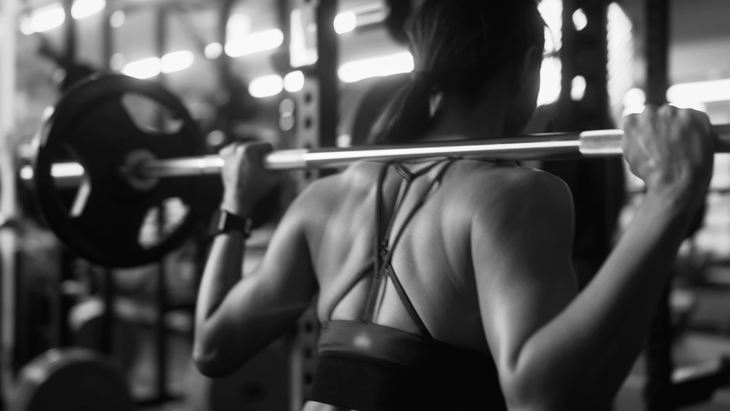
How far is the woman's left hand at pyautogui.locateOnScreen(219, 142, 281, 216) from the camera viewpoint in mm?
1127

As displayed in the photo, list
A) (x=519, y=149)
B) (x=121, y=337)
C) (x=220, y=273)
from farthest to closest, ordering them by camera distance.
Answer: (x=121, y=337)
(x=220, y=273)
(x=519, y=149)

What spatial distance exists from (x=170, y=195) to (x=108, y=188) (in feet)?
0.46

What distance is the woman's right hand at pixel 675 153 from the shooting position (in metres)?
0.62

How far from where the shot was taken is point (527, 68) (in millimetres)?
795

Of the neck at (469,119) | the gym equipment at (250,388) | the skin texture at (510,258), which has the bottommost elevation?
the gym equipment at (250,388)

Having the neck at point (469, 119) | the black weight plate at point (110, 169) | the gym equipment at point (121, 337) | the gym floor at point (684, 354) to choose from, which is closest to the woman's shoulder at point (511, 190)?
the neck at point (469, 119)

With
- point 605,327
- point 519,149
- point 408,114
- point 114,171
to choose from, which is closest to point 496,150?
point 519,149

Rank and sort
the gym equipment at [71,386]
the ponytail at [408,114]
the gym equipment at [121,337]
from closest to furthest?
the ponytail at [408,114], the gym equipment at [71,386], the gym equipment at [121,337]

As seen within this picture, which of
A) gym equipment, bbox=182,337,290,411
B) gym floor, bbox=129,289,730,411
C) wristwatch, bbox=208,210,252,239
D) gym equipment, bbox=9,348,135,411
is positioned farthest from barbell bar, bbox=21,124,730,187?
gym floor, bbox=129,289,730,411

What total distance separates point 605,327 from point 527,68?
352mm

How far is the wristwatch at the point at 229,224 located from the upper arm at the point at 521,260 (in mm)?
532

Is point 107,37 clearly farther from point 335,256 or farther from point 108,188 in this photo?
point 335,256

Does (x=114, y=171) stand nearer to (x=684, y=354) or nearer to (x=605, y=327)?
(x=605, y=327)

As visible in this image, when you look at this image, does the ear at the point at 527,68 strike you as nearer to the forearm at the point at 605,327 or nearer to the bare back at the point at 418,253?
the bare back at the point at 418,253
